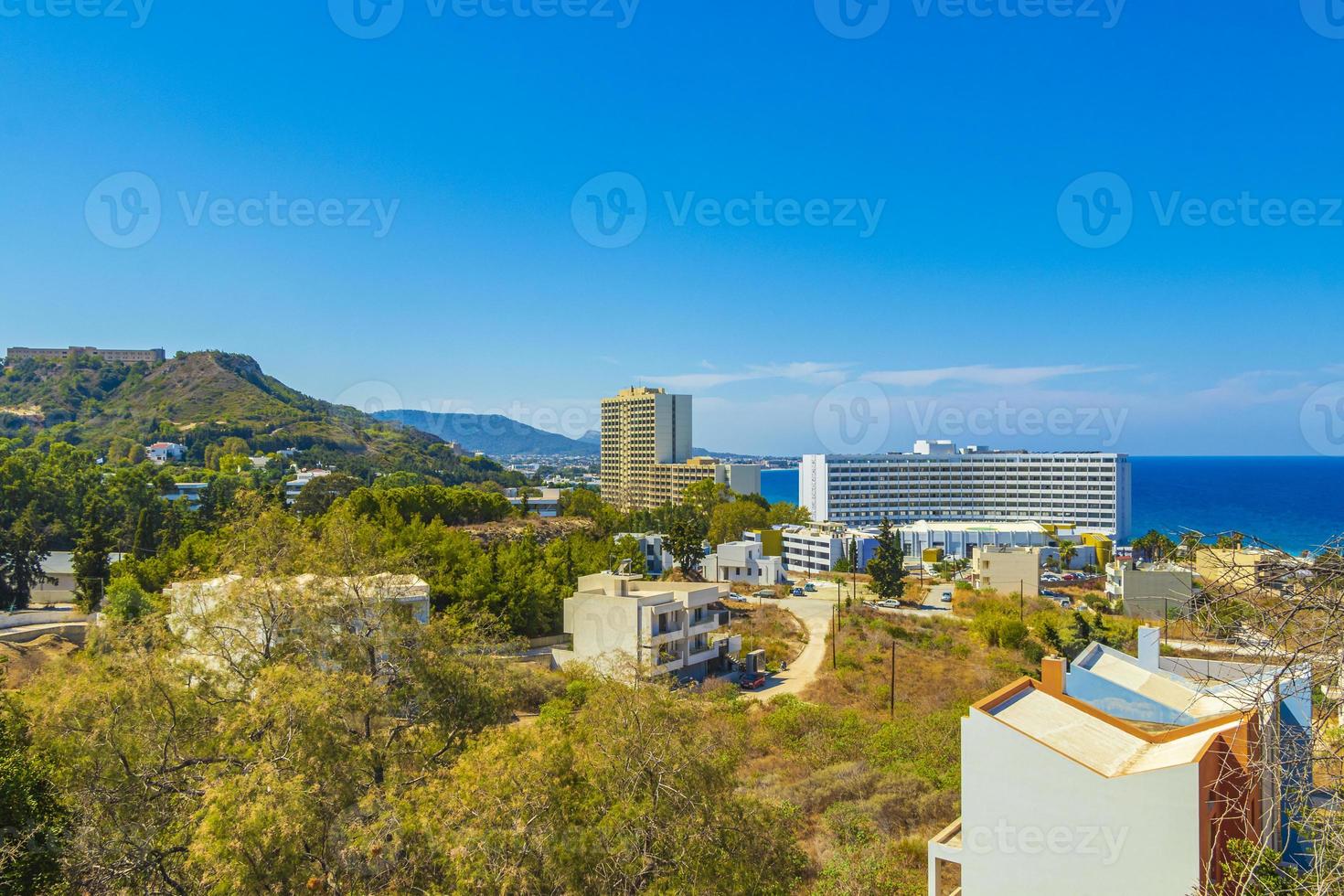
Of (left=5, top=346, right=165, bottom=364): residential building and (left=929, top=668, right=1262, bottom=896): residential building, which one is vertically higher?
(left=5, top=346, right=165, bottom=364): residential building

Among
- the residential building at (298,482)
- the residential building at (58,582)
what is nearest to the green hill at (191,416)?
the residential building at (298,482)

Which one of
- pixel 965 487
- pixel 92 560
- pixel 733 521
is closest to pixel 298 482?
pixel 733 521

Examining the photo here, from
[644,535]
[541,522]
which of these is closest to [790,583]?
[644,535]

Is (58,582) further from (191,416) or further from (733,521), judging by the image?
(191,416)

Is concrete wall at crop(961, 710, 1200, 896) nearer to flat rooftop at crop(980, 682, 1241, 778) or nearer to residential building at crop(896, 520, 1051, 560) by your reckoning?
flat rooftop at crop(980, 682, 1241, 778)

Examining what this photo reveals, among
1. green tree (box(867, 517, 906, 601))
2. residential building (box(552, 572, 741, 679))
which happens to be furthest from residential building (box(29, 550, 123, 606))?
green tree (box(867, 517, 906, 601))

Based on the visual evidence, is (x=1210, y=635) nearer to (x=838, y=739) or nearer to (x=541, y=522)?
(x=838, y=739)
